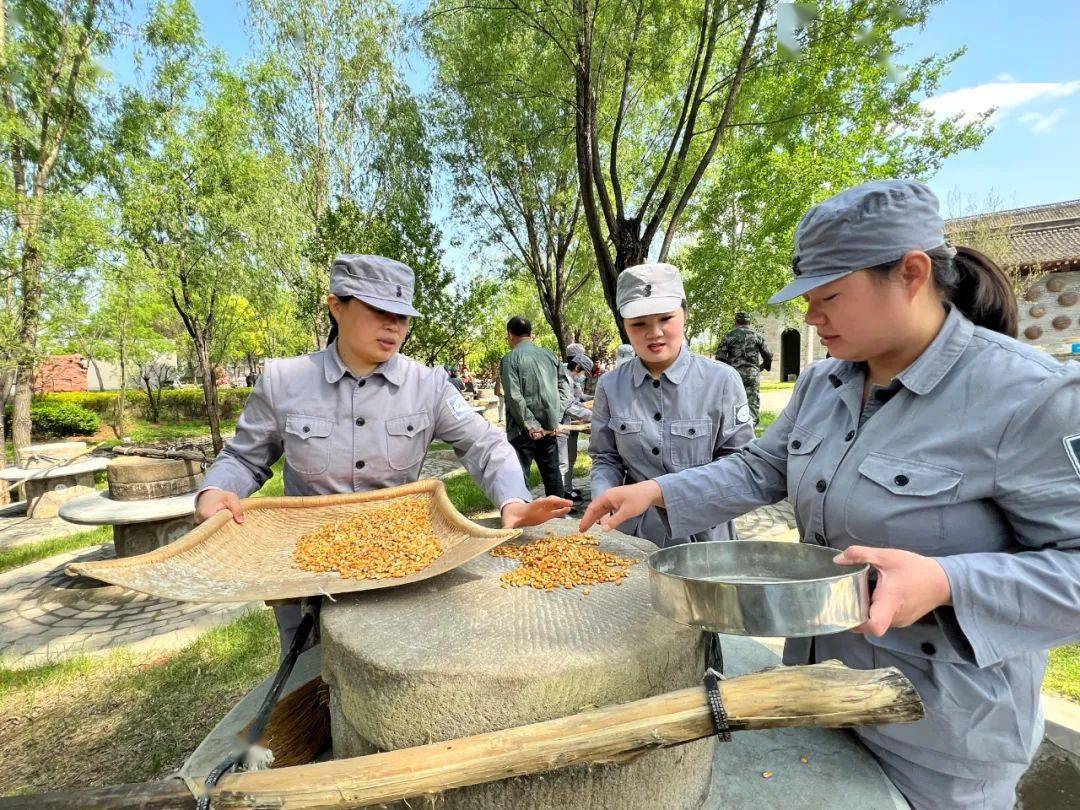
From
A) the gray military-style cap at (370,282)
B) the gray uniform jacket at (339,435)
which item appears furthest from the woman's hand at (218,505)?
the gray military-style cap at (370,282)

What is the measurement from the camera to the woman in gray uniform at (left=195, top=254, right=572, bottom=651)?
8.06ft

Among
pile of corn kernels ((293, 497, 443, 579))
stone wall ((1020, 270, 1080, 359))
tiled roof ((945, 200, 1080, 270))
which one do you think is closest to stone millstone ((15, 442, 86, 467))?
pile of corn kernels ((293, 497, 443, 579))

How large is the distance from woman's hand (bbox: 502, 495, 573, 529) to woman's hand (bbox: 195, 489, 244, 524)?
105 centimetres

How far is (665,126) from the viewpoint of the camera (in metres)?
12.7

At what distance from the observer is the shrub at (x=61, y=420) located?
17078 mm

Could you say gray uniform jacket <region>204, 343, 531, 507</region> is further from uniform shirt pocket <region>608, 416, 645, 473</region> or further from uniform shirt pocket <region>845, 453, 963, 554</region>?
uniform shirt pocket <region>845, 453, 963, 554</region>

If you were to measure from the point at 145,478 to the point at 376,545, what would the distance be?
18.5 ft

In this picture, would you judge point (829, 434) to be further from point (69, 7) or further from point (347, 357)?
point (69, 7)

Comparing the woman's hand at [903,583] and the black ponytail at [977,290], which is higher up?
the black ponytail at [977,290]

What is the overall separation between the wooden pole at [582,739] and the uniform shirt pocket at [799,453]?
59cm

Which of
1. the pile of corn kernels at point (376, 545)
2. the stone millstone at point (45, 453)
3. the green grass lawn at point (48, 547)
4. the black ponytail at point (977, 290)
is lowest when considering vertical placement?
the green grass lawn at point (48, 547)

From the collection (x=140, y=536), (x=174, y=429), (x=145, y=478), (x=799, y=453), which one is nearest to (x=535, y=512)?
(x=799, y=453)

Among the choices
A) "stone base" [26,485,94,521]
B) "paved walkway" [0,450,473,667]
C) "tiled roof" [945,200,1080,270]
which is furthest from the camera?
"tiled roof" [945,200,1080,270]

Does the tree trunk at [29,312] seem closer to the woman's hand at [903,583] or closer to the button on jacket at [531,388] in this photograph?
the button on jacket at [531,388]
